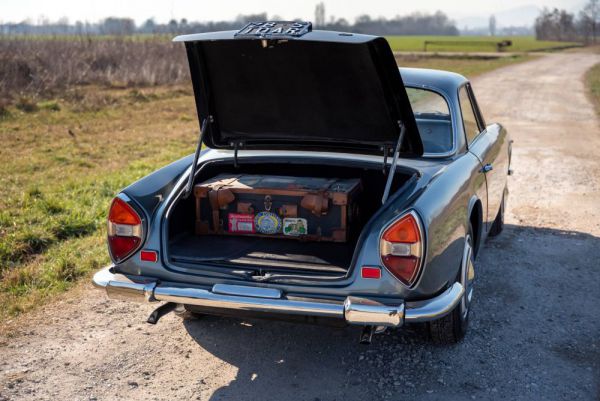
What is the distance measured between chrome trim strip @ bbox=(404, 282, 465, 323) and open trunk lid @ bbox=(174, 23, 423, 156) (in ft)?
3.33

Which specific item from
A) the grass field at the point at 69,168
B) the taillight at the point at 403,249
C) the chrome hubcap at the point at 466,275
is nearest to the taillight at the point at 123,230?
the grass field at the point at 69,168

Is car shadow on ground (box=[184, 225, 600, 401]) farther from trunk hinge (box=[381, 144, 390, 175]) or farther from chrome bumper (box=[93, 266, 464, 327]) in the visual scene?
trunk hinge (box=[381, 144, 390, 175])

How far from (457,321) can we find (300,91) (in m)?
1.61

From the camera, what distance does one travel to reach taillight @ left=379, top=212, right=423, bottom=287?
3299 millimetres

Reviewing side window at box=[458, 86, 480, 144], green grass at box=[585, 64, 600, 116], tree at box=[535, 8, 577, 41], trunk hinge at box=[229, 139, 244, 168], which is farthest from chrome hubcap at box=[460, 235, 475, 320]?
tree at box=[535, 8, 577, 41]

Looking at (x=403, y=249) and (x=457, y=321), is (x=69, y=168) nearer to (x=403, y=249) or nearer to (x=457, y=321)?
(x=457, y=321)

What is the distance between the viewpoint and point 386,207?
3.58 metres

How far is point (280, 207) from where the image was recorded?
13.0 feet

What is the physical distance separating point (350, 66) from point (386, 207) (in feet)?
2.67

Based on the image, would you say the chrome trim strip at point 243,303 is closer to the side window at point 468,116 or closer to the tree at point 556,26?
the side window at point 468,116

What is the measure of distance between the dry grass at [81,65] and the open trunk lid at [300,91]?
12018 millimetres

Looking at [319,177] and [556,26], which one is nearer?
[319,177]

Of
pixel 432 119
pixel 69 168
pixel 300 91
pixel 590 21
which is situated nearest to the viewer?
pixel 300 91

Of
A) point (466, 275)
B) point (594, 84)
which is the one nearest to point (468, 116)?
point (466, 275)
